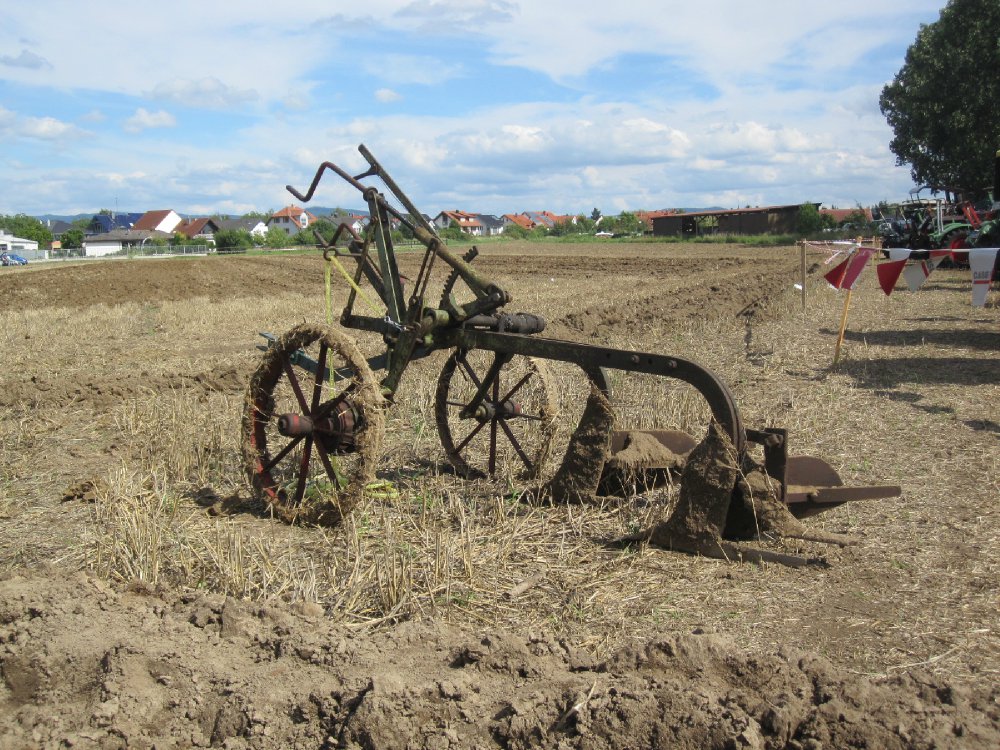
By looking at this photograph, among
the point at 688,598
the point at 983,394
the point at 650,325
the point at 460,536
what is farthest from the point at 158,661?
the point at 650,325

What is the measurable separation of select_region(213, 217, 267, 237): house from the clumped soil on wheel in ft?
414

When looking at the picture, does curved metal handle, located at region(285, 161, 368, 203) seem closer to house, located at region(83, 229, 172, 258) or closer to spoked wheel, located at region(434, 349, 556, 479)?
spoked wheel, located at region(434, 349, 556, 479)

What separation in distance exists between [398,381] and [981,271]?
721cm

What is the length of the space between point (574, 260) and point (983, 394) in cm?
2920

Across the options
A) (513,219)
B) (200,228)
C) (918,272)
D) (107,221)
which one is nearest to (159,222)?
(200,228)

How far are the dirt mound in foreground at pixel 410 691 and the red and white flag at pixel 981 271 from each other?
24.6 ft

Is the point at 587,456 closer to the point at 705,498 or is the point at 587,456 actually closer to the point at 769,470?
the point at 705,498

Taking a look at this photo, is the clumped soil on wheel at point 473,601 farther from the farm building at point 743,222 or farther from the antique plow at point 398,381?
the farm building at point 743,222

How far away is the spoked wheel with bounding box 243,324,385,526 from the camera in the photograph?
505 cm

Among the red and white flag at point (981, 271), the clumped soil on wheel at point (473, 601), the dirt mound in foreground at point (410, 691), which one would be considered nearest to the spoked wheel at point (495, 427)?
the clumped soil on wheel at point (473, 601)

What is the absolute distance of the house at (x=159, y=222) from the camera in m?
123

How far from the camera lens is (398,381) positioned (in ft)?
19.2

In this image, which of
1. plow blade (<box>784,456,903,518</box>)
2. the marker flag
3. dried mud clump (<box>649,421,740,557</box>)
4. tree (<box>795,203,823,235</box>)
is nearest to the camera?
dried mud clump (<box>649,421,740,557</box>)

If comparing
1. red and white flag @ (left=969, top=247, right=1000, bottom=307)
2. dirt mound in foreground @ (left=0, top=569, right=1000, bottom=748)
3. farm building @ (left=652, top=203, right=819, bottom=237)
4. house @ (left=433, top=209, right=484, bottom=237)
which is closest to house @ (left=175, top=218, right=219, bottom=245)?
house @ (left=433, top=209, right=484, bottom=237)
